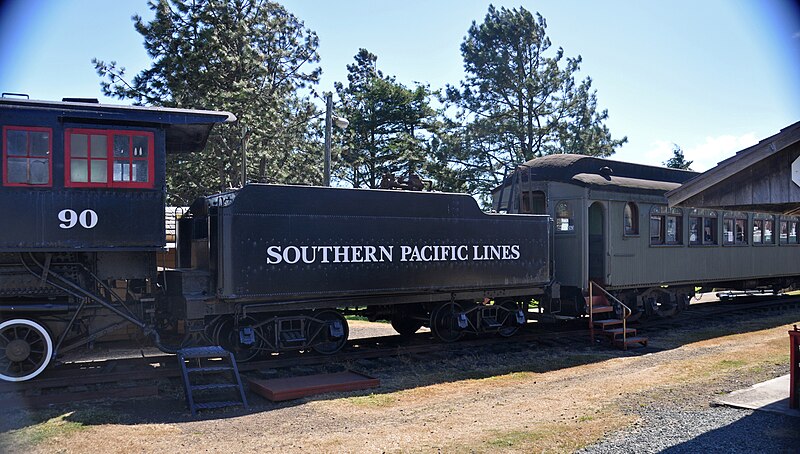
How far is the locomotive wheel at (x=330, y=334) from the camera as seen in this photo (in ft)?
32.2

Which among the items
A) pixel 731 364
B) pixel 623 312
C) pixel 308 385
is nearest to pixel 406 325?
pixel 623 312

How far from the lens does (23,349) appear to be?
25.9 feet

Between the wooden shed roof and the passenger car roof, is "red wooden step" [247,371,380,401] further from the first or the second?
the passenger car roof

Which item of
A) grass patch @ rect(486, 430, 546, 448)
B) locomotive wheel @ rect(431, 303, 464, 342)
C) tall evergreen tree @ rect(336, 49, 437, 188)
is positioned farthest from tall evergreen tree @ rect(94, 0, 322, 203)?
grass patch @ rect(486, 430, 546, 448)

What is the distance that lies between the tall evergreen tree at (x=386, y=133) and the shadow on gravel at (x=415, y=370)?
746 inches

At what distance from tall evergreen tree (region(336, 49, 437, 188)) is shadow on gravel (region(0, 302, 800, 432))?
62.1 feet

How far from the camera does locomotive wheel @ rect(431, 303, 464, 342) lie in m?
11.1

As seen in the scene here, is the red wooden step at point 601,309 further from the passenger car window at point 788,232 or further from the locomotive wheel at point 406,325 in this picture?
the passenger car window at point 788,232

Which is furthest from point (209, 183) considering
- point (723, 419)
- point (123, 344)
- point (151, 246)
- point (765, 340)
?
point (723, 419)

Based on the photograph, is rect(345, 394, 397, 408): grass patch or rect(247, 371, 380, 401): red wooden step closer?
rect(345, 394, 397, 408): grass patch

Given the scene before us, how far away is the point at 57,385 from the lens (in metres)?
7.83

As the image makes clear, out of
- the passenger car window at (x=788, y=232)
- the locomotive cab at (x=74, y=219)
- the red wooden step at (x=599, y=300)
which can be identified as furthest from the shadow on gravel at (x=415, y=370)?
the passenger car window at (x=788, y=232)

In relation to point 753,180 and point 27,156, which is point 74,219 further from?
point 753,180

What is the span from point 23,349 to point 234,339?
8.39 feet
